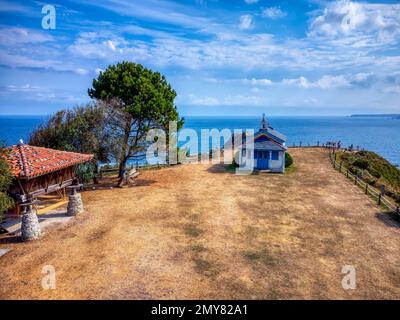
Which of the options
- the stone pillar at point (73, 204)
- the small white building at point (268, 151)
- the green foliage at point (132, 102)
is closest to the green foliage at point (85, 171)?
the green foliage at point (132, 102)

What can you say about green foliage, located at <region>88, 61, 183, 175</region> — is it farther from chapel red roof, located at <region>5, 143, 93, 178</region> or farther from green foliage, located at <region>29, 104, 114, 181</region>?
chapel red roof, located at <region>5, 143, 93, 178</region>

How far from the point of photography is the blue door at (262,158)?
35.1 m

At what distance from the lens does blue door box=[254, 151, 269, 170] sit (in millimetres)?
35122

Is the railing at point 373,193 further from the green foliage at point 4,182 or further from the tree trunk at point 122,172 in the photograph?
the green foliage at point 4,182

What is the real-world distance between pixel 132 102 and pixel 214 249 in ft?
59.1

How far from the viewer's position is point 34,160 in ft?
62.0

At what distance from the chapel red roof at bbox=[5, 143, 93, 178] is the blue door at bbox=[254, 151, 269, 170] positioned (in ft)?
69.3

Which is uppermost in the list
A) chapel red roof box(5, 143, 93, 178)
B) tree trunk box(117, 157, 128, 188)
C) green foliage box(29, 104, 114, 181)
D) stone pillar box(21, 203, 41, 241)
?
green foliage box(29, 104, 114, 181)

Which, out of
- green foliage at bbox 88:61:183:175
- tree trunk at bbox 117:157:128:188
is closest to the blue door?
green foliage at bbox 88:61:183:175

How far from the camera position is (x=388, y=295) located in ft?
39.5

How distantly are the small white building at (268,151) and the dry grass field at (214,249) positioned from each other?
28.0ft

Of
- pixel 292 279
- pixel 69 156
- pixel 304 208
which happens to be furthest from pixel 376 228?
pixel 69 156

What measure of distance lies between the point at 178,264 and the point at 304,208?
40.2 feet

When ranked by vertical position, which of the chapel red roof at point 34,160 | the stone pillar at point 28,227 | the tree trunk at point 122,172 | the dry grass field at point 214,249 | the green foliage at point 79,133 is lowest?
the dry grass field at point 214,249
